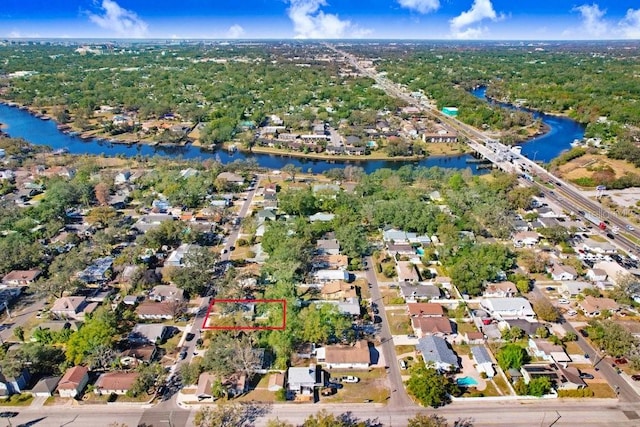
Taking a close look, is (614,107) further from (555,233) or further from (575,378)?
(575,378)

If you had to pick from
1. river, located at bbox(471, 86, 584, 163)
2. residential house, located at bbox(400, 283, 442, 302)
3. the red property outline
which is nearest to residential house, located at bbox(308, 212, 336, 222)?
residential house, located at bbox(400, 283, 442, 302)

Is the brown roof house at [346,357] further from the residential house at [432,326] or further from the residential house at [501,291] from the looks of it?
the residential house at [501,291]

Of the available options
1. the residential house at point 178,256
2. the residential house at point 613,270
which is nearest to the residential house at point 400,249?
the residential house at point 613,270

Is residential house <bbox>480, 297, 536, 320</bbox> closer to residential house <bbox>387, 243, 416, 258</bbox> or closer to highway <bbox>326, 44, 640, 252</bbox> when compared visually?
residential house <bbox>387, 243, 416, 258</bbox>

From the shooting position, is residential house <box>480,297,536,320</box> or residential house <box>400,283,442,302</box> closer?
residential house <box>480,297,536,320</box>

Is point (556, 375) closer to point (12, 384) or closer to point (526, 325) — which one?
point (526, 325)

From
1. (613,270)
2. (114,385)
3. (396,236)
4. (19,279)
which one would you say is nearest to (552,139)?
(613,270)
